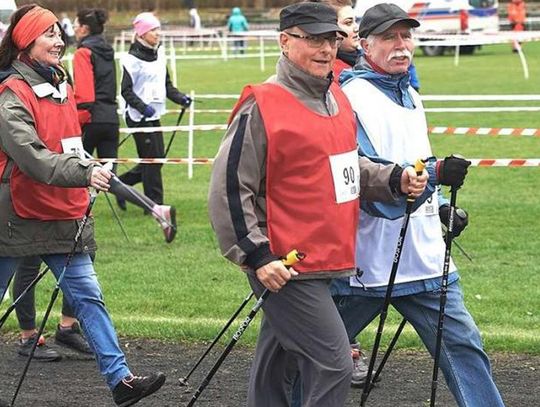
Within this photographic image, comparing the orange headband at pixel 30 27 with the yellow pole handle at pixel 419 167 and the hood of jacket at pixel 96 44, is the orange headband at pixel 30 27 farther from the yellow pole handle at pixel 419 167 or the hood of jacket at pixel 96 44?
the hood of jacket at pixel 96 44

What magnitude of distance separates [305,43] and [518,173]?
10.7 m

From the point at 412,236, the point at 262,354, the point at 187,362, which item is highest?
the point at 412,236

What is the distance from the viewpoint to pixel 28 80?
649 centimetres

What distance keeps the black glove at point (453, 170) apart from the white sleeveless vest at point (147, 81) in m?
8.07

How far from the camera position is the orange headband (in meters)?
6.59

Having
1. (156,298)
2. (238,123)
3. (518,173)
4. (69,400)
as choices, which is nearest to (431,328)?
(238,123)

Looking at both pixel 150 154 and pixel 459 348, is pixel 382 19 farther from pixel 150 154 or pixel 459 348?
pixel 150 154

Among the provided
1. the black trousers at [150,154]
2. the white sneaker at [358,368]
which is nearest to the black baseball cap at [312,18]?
the white sneaker at [358,368]

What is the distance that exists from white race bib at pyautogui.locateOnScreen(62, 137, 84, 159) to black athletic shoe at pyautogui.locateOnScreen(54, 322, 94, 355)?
1.75 metres

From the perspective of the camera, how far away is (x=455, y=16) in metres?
42.5

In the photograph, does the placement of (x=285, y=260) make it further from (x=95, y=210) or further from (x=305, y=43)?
(x=95, y=210)

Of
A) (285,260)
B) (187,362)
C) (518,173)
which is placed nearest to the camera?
(285,260)

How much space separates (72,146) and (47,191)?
0.27 meters

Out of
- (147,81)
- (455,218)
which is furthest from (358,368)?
(147,81)
